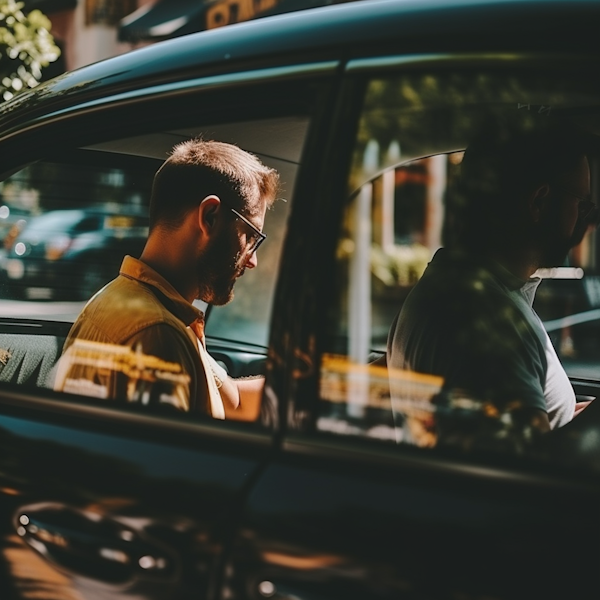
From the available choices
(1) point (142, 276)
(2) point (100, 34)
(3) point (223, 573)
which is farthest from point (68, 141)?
(2) point (100, 34)

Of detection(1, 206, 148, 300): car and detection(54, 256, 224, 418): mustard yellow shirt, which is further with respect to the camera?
detection(1, 206, 148, 300): car

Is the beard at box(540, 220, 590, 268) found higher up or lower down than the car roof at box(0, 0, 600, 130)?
lower down

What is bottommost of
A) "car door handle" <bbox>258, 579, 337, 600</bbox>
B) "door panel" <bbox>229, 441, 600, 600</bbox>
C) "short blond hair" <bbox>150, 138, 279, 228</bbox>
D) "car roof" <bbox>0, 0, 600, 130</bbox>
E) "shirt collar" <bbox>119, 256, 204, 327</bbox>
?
"car door handle" <bbox>258, 579, 337, 600</bbox>

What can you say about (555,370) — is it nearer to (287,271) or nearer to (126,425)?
(287,271)

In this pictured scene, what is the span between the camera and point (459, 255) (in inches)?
73.2

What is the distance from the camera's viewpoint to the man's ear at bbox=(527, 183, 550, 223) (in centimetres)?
192

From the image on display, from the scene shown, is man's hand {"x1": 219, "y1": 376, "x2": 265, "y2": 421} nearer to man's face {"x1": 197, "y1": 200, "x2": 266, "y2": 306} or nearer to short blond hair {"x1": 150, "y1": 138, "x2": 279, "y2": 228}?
man's face {"x1": 197, "y1": 200, "x2": 266, "y2": 306}

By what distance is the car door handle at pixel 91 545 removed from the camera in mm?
1345

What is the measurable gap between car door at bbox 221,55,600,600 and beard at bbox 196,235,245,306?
59 centimetres

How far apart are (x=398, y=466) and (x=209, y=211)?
91 centimetres

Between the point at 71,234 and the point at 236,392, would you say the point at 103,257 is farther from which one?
the point at 236,392

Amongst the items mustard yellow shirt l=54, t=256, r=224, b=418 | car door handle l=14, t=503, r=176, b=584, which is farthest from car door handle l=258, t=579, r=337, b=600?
mustard yellow shirt l=54, t=256, r=224, b=418

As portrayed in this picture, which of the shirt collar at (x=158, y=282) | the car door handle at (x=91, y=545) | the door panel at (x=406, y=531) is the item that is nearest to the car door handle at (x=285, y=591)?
the door panel at (x=406, y=531)

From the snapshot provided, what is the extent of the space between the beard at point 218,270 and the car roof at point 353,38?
1.57 ft
